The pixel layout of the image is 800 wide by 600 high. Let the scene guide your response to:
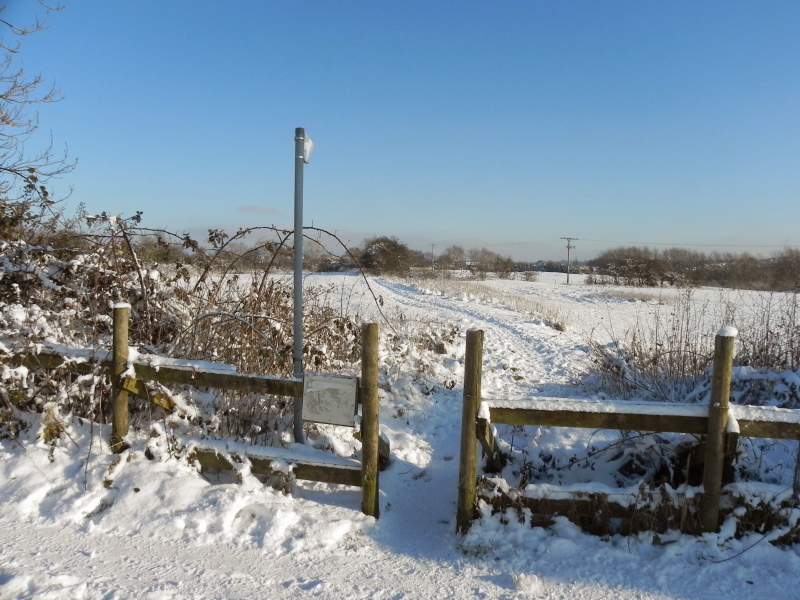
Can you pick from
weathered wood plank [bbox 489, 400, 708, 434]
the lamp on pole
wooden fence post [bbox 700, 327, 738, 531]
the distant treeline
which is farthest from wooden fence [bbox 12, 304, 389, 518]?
the distant treeline

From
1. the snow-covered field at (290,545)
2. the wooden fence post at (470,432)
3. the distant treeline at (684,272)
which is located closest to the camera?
the snow-covered field at (290,545)

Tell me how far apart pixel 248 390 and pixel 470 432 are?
1.73 meters

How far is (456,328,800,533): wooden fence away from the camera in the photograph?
11.9 ft

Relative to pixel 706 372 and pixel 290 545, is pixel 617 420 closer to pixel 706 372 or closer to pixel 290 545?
pixel 290 545

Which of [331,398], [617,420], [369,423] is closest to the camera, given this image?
[617,420]

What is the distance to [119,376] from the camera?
439 cm

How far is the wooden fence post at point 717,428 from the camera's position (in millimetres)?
3600

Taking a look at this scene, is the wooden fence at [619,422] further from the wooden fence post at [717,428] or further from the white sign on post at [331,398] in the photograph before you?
the white sign on post at [331,398]

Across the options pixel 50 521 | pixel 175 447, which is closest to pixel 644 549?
pixel 175 447

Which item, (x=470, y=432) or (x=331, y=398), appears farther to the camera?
(x=331, y=398)

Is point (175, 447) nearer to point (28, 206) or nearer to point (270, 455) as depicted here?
point (270, 455)

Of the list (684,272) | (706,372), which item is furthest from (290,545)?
(684,272)

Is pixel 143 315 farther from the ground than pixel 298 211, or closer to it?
closer to it

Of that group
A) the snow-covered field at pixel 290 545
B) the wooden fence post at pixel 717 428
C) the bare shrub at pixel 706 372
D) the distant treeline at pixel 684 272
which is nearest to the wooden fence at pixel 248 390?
the snow-covered field at pixel 290 545
